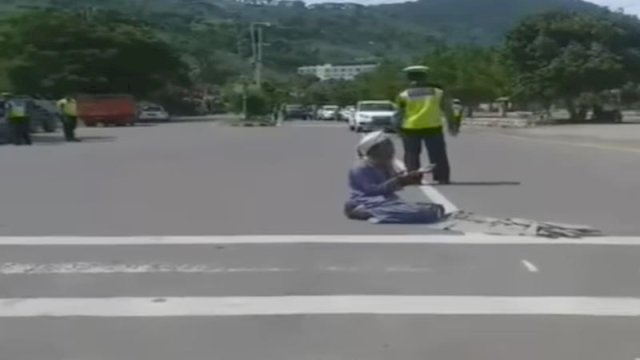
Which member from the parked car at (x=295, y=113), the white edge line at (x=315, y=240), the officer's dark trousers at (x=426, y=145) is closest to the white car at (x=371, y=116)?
the officer's dark trousers at (x=426, y=145)

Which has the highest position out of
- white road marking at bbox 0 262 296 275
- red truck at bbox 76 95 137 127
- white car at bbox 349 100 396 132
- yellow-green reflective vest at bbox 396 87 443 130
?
yellow-green reflective vest at bbox 396 87 443 130

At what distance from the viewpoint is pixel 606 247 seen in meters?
11.0

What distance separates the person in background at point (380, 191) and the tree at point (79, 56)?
70.3 metres

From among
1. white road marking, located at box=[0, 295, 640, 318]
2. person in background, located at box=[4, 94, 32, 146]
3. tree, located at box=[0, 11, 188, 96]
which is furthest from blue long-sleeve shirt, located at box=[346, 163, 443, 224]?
tree, located at box=[0, 11, 188, 96]

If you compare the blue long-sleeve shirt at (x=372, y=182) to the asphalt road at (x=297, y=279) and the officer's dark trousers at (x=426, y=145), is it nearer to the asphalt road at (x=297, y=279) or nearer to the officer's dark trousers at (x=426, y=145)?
the asphalt road at (x=297, y=279)

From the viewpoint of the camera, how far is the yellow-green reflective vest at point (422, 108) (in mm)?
17625

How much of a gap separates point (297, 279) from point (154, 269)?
130cm

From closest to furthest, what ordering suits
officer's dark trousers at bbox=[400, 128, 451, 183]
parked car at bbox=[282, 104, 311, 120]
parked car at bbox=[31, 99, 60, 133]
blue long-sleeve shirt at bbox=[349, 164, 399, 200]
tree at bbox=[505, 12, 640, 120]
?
blue long-sleeve shirt at bbox=[349, 164, 399, 200] → officer's dark trousers at bbox=[400, 128, 451, 183] → parked car at bbox=[31, 99, 60, 133] → tree at bbox=[505, 12, 640, 120] → parked car at bbox=[282, 104, 311, 120]

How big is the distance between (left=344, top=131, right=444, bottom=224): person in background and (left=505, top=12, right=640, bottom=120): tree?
52.9 m

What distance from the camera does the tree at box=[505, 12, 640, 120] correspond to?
213ft

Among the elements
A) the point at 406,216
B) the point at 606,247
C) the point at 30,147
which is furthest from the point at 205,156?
the point at 606,247

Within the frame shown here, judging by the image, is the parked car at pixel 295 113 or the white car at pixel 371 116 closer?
the white car at pixel 371 116

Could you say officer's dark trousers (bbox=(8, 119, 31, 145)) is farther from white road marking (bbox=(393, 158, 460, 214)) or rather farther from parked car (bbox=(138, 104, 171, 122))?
parked car (bbox=(138, 104, 171, 122))

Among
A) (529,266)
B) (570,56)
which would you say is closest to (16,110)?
(529,266)
